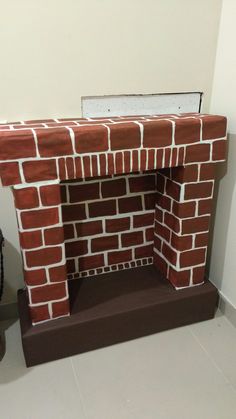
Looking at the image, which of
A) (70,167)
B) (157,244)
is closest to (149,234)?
(157,244)

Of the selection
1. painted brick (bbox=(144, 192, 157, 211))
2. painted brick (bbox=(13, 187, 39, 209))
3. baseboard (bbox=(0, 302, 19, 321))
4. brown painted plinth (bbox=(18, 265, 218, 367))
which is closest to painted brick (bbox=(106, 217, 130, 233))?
painted brick (bbox=(144, 192, 157, 211))

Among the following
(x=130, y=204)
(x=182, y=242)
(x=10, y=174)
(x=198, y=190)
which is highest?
(x=10, y=174)

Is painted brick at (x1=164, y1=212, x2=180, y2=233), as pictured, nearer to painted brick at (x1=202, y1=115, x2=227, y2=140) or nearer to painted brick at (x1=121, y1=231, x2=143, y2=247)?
painted brick at (x1=121, y1=231, x2=143, y2=247)

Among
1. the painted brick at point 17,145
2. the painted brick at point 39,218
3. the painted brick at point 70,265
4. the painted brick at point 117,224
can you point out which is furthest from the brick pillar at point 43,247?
the painted brick at point 117,224

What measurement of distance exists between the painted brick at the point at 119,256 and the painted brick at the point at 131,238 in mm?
36

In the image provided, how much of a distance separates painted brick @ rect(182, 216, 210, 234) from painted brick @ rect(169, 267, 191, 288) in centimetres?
18

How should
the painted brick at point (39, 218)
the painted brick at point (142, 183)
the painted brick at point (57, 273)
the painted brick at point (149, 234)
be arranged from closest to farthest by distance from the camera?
the painted brick at point (39, 218), the painted brick at point (57, 273), the painted brick at point (142, 183), the painted brick at point (149, 234)

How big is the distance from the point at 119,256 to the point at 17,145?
0.72 m

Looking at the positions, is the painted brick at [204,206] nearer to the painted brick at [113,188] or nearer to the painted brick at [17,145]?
the painted brick at [113,188]

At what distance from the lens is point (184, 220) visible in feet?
4.32

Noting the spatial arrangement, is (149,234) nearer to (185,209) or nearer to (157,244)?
(157,244)

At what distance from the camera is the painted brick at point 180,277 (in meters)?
1.40

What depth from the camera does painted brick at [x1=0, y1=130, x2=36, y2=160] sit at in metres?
0.99

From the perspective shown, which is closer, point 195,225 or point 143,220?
point 195,225
